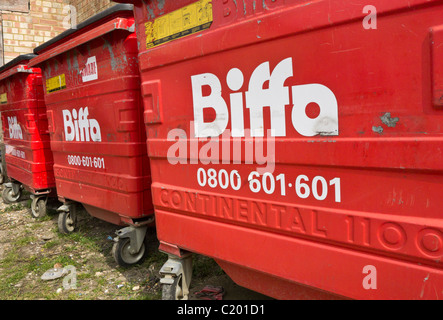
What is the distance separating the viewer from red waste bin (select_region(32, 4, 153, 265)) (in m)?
2.80

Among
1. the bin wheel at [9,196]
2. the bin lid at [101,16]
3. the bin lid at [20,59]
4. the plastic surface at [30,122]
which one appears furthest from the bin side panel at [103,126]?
the bin wheel at [9,196]

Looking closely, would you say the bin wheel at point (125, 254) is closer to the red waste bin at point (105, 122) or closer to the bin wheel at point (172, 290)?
the red waste bin at point (105, 122)

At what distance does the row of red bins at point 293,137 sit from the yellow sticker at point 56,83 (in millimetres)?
988

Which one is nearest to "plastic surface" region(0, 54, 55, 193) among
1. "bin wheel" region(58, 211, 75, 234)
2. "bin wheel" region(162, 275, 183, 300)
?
"bin wheel" region(58, 211, 75, 234)

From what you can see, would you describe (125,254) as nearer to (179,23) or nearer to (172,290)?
(172,290)

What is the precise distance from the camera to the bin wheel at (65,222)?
4.09m

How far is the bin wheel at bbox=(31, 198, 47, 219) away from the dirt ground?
0.33 m

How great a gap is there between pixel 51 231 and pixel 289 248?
3.56 meters

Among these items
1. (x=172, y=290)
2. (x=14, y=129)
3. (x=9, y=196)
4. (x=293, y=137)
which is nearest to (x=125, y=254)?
(x=172, y=290)

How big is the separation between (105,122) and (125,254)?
115 cm

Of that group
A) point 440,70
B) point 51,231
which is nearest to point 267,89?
point 440,70

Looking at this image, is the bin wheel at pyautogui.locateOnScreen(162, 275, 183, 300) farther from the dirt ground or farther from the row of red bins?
the dirt ground

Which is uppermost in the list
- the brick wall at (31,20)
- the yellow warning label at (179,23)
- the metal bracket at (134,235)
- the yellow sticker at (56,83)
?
the brick wall at (31,20)
